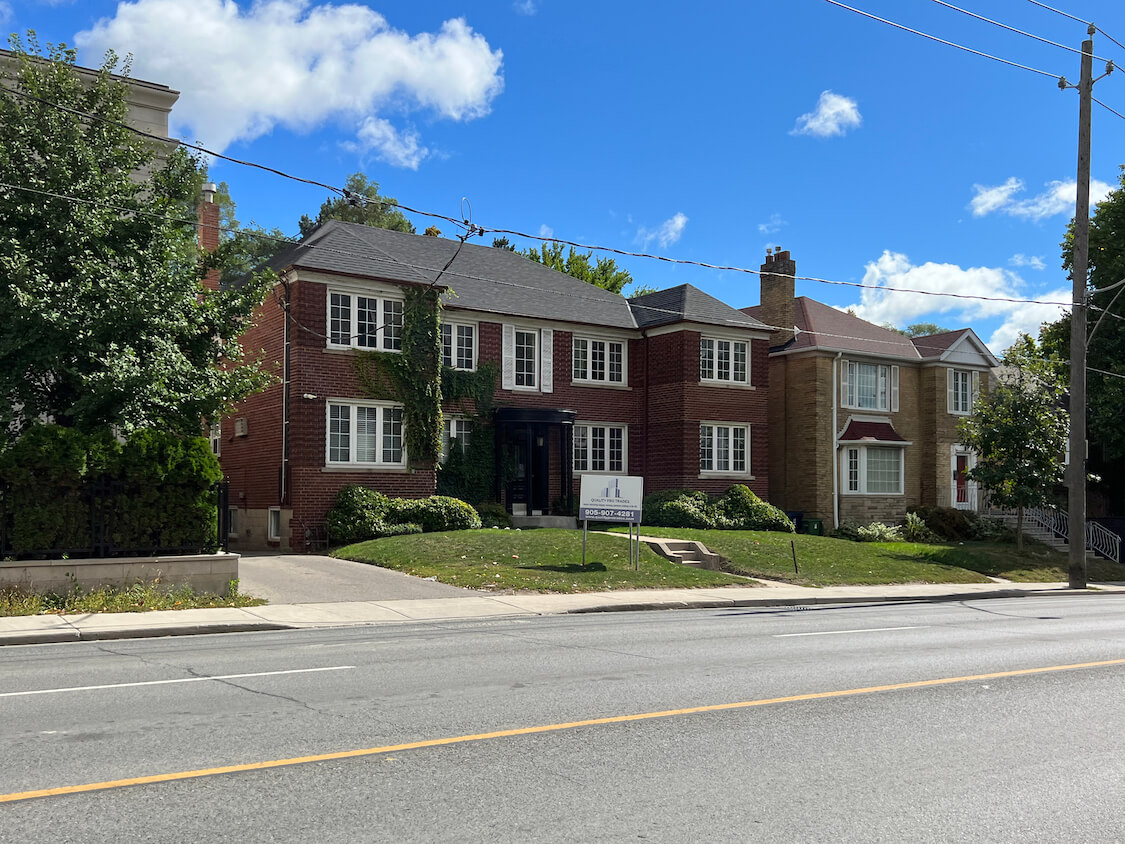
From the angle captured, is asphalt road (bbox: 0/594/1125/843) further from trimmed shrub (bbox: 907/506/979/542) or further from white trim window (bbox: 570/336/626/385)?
trimmed shrub (bbox: 907/506/979/542)

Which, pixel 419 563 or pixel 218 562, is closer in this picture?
pixel 218 562

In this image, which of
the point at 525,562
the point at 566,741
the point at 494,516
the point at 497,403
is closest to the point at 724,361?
the point at 497,403

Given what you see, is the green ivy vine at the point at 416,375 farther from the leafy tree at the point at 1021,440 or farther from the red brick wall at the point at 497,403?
the leafy tree at the point at 1021,440

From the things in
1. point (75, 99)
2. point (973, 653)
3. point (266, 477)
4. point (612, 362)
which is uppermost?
point (75, 99)

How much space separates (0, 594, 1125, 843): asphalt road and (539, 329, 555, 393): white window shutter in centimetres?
2043

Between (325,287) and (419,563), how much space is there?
30.9ft

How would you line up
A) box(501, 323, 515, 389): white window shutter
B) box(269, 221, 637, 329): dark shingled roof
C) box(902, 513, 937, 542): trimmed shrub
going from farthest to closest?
box(902, 513, 937, 542): trimmed shrub, box(501, 323, 515, 389): white window shutter, box(269, 221, 637, 329): dark shingled roof

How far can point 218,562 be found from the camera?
56.9ft

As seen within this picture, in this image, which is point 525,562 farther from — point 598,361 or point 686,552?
point 598,361

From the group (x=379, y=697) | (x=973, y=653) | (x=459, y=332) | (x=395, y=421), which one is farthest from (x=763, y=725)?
(x=459, y=332)

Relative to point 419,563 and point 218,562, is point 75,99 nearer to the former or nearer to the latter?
point 218,562

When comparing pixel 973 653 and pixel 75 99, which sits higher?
pixel 75 99

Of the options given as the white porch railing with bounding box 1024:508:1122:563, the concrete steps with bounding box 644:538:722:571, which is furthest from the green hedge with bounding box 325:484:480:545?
the white porch railing with bounding box 1024:508:1122:563

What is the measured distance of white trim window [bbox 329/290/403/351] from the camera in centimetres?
2809
